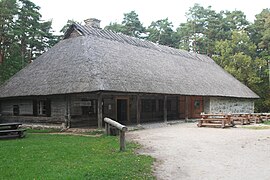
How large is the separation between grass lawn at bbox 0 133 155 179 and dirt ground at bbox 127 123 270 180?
1.91 ft

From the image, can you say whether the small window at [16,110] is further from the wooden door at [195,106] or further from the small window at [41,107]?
the wooden door at [195,106]

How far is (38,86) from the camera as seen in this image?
18984 millimetres

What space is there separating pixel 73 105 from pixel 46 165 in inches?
446

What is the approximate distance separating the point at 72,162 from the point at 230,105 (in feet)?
77.7

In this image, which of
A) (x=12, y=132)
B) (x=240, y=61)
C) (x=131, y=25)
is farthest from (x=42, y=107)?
(x=131, y=25)

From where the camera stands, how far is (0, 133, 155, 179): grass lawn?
6727mm

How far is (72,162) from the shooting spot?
8000mm

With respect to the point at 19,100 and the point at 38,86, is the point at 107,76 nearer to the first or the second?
the point at 38,86

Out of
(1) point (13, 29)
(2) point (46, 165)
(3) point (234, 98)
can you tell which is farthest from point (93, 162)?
(1) point (13, 29)

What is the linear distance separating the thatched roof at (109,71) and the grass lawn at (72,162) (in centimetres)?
593

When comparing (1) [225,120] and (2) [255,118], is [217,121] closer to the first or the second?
(1) [225,120]

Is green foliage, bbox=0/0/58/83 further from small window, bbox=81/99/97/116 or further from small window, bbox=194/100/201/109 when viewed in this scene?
small window, bbox=194/100/201/109

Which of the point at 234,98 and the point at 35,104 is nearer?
the point at 35,104

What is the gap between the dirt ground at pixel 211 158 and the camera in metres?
7.11
